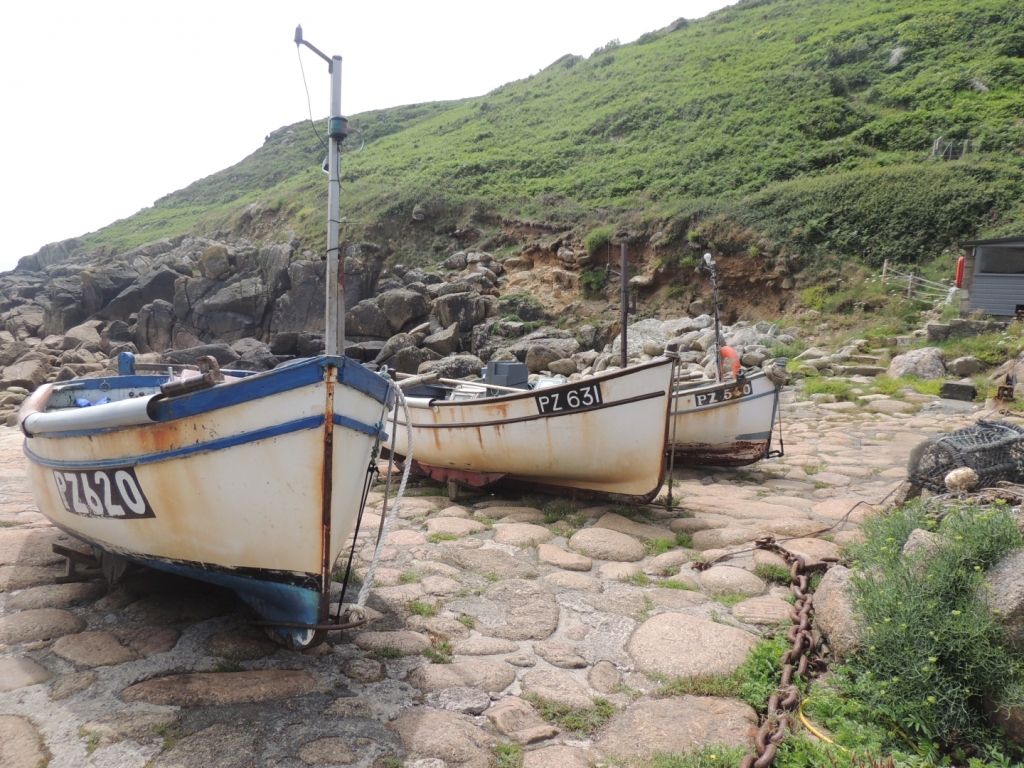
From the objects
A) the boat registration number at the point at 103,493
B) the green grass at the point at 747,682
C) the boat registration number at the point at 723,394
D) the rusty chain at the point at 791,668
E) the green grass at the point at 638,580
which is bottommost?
the green grass at the point at 638,580

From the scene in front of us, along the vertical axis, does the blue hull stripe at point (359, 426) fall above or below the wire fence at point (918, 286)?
below

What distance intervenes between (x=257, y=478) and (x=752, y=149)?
29.4m

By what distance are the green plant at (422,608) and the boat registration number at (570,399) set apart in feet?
8.68

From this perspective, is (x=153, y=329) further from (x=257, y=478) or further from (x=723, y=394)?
(x=257, y=478)

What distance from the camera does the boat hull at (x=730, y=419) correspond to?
26.5ft

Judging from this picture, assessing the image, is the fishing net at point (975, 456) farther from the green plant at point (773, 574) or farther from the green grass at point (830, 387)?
the green grass at point (830, 387)

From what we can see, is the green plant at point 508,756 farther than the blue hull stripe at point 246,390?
No

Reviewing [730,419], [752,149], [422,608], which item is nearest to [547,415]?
[422,608]

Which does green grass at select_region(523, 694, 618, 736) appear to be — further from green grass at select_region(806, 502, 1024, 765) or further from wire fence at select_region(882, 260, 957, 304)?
wire fence at select_region(882, 260, 957, 304)

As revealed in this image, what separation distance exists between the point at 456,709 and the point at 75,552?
3071 mm

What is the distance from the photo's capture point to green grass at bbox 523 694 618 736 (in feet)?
9.31

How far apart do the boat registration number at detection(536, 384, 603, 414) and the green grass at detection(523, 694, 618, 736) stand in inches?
133

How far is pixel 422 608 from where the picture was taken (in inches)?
158

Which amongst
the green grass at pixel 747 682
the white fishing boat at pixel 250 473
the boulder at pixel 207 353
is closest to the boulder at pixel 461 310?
the boulder at pixel 207 353
